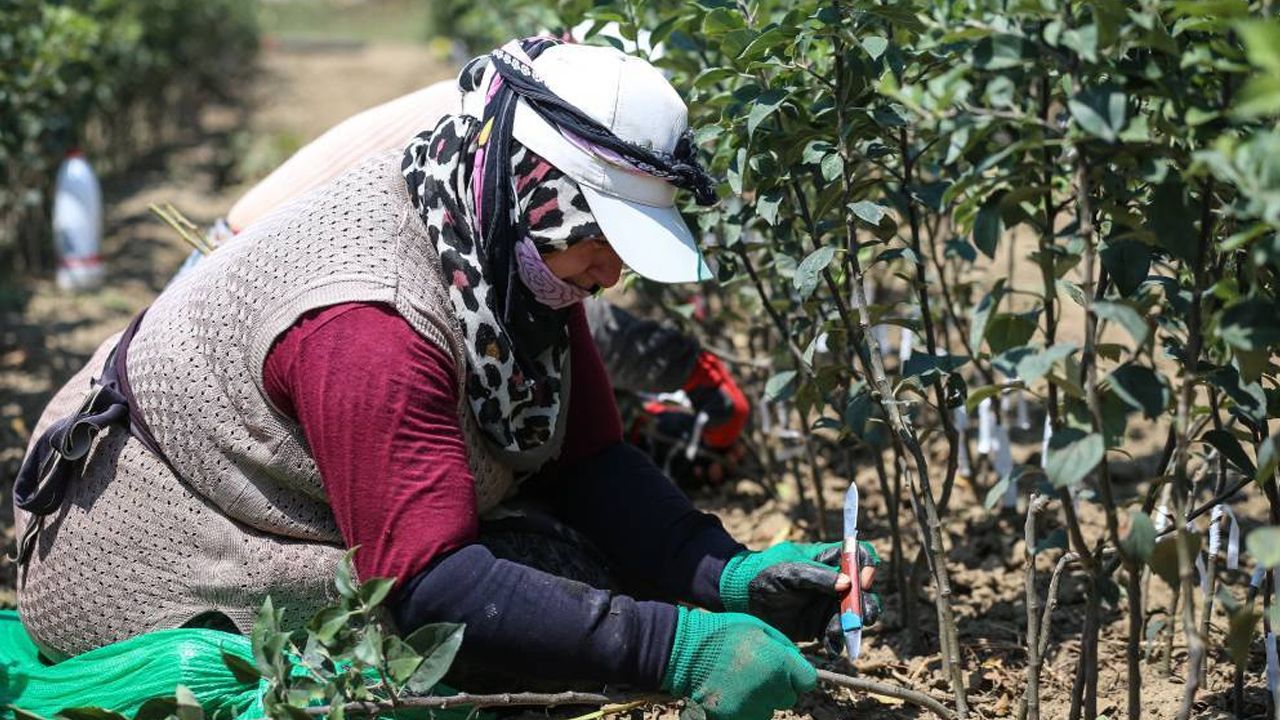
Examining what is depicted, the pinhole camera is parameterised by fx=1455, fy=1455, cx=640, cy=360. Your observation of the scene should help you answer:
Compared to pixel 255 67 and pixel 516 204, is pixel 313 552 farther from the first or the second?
pixel 255 67

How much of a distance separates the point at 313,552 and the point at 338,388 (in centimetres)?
35

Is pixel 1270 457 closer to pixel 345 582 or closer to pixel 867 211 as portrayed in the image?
pixel 867 211

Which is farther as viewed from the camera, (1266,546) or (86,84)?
(86,84)

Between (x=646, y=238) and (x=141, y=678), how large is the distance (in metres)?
0.95

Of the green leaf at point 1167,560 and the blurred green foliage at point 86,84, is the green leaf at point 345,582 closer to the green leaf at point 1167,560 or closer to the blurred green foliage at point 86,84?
the green leaf at point 1167,560

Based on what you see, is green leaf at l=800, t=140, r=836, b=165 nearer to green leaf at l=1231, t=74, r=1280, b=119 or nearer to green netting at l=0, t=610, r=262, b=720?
green leaf at l=1231, t=74, r=1280, b=119

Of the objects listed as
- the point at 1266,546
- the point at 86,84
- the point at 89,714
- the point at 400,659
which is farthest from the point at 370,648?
the point at 86,84

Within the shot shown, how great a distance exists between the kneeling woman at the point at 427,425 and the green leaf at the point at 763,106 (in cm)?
11

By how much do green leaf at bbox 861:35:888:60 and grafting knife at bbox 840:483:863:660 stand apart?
56cm

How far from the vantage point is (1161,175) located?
4.80ft

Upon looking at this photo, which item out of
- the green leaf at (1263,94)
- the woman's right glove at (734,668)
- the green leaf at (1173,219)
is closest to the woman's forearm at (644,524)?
the woman's right glove at (734,668)

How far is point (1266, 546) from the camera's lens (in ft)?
4.31

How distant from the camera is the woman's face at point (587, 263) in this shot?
1.94 meters

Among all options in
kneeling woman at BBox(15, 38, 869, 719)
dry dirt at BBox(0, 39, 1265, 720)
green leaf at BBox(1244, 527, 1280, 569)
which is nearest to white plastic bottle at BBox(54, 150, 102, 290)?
dry dirt at BBox(0, 39, 1265, 720)
